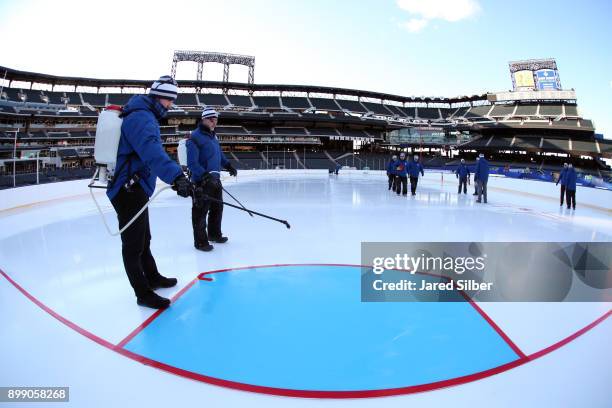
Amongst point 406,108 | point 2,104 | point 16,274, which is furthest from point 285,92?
point 16,274

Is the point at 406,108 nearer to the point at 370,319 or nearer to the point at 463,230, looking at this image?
the point at 463,230

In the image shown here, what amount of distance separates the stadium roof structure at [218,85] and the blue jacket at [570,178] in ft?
146

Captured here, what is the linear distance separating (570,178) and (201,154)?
1041 centimetres

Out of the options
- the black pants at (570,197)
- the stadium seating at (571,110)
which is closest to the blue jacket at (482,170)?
the black pants at (570,197)

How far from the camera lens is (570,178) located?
991 centimetres

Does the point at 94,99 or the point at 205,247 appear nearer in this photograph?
the point at 205,247

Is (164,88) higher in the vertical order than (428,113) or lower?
lower

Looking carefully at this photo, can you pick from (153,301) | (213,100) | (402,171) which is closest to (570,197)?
(402,171)

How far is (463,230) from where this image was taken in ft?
20.2

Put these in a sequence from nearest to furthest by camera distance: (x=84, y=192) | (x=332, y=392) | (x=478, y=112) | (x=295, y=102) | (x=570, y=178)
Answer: (x=332, y=392) < (x=570, y=178) < (x=84, y=192) < (x=295, y=102) < (x=478, y=112)

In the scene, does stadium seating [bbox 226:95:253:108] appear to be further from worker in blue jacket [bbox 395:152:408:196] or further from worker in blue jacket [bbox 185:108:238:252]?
worker in blue jacket [bbox 185:108:238:252]

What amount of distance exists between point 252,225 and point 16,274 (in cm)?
347

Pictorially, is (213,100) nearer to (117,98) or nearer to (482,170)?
(117,98)

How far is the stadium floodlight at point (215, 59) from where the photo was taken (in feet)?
160
